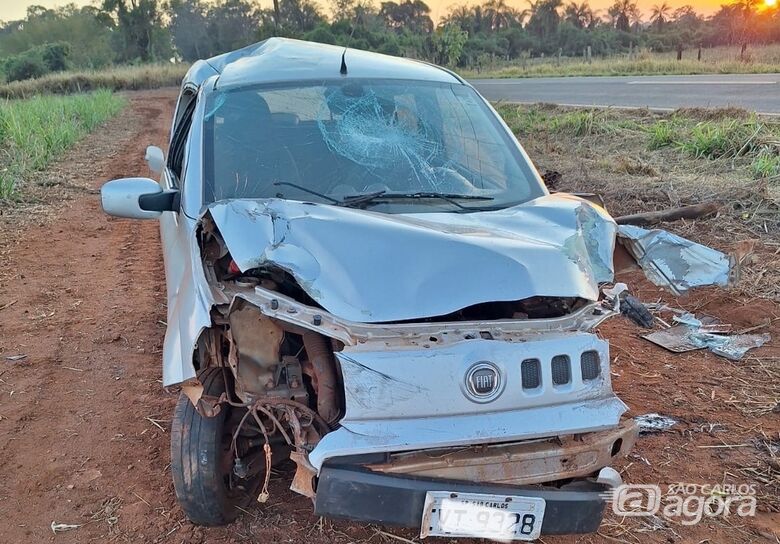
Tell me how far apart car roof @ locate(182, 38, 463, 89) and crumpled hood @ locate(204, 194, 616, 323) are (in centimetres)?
126

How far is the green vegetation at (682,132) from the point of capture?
7633 mm

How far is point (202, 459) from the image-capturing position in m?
2.48

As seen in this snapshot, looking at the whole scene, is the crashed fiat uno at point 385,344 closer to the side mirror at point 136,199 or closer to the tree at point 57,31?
the side mirror at point 136,199

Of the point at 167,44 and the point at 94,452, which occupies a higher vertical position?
the point at 167,44

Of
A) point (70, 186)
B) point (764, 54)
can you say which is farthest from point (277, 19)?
point (70, 186)

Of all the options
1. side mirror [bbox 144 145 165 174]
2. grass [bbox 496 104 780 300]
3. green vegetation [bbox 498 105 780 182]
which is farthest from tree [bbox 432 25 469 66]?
side mirror [bbox 144 145 165 174]

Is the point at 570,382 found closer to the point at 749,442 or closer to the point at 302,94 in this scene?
the point at 749,442

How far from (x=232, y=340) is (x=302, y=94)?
166 cm

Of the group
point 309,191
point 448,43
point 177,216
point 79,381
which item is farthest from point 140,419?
point 448,43

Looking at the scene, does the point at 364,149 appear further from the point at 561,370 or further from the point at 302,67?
the point at 561,370

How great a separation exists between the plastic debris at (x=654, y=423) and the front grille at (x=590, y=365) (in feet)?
4.18

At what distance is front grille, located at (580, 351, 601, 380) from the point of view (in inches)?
92.0

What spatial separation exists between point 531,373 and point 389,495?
62cm

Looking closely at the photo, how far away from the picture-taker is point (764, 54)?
2380cm
